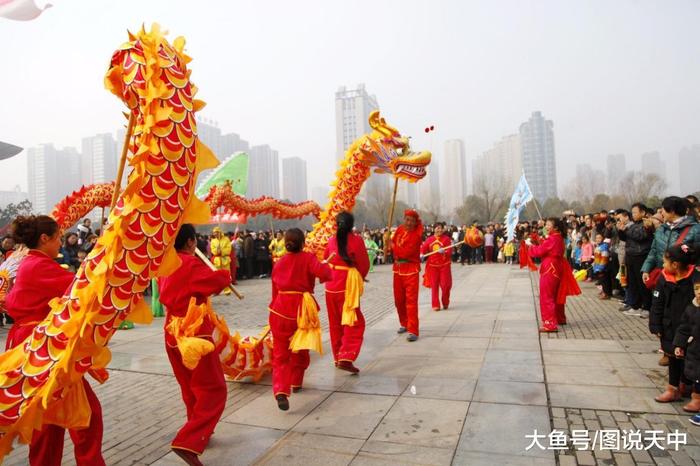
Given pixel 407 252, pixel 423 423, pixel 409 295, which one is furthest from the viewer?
pixel 407 252

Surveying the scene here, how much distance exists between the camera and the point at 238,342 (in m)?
4.58

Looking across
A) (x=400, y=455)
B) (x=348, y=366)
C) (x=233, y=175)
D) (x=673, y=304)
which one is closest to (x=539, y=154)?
(x=233, y=175)

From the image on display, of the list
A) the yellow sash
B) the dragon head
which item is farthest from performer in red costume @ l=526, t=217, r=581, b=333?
the yellow sash

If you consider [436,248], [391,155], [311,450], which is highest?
[391,155]

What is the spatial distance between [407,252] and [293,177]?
46.6m

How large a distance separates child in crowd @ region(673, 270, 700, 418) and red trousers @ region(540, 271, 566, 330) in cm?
274

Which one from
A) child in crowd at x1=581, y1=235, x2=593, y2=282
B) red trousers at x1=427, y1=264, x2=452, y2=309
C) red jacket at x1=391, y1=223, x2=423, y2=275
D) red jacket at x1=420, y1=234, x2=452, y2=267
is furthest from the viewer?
child in crowd at x1=581, y1=235, x2=593, y2=282

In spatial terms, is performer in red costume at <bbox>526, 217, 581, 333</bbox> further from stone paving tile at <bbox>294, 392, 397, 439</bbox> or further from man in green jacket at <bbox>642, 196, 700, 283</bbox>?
stone paving tile at <bbox>294, 392, 397, 439</bbox>

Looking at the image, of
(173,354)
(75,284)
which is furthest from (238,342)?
(75,284)

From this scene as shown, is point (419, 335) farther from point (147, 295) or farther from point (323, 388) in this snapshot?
point (147, 295)

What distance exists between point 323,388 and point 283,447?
3.99 feet

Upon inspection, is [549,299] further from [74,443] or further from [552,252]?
[74,443]

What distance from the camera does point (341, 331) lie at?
5078 millimetres

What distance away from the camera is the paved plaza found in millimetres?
3037
